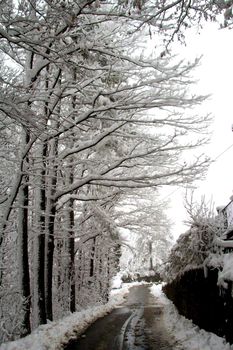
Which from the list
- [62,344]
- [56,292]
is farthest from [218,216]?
[56,292]

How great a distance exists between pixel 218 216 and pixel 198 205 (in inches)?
38.1

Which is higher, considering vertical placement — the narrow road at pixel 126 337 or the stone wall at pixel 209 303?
the stone wall at pixel 209 303

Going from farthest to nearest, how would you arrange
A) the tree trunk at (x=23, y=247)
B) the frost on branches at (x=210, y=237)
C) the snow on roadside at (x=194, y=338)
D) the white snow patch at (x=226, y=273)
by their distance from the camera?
the tree trunk at (x=23, y=247), the frost on branches at (x=210, y=237), the snow on roadside at (x=194, y=338), the white snow patch at (x=226, y=273)

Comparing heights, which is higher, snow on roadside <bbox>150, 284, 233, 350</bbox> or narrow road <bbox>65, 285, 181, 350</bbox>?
snow on roadside <bbox>150, 284, 233, 350</bbox>

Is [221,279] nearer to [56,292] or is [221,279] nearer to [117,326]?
[117,326]

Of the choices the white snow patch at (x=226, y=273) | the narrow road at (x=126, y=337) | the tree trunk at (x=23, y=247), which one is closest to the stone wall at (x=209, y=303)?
the white snow patch at (x=226, y=273)

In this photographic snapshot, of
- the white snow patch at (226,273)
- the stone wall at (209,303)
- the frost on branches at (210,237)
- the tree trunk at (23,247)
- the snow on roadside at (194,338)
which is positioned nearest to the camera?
the white snow patch at (226,273)

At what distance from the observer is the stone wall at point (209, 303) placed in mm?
8414

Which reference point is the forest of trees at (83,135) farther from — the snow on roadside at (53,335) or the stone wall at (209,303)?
the stone wall at (209,303)

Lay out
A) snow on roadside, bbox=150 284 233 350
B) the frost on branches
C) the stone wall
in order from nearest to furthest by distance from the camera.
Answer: the stone wall
snow on roadside, bbox=150 284 233 350
the frost on branches

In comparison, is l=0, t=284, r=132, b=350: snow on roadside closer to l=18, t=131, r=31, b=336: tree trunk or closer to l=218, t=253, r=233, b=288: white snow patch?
l=18, t=131, r=31, b=336: tree trunk

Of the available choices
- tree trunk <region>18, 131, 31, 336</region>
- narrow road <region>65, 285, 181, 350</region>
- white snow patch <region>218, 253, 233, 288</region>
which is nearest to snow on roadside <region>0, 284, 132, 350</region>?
narrow road <region>65, 285, 181, 350</region>

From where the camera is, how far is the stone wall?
841cm

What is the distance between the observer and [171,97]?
1130 cm
